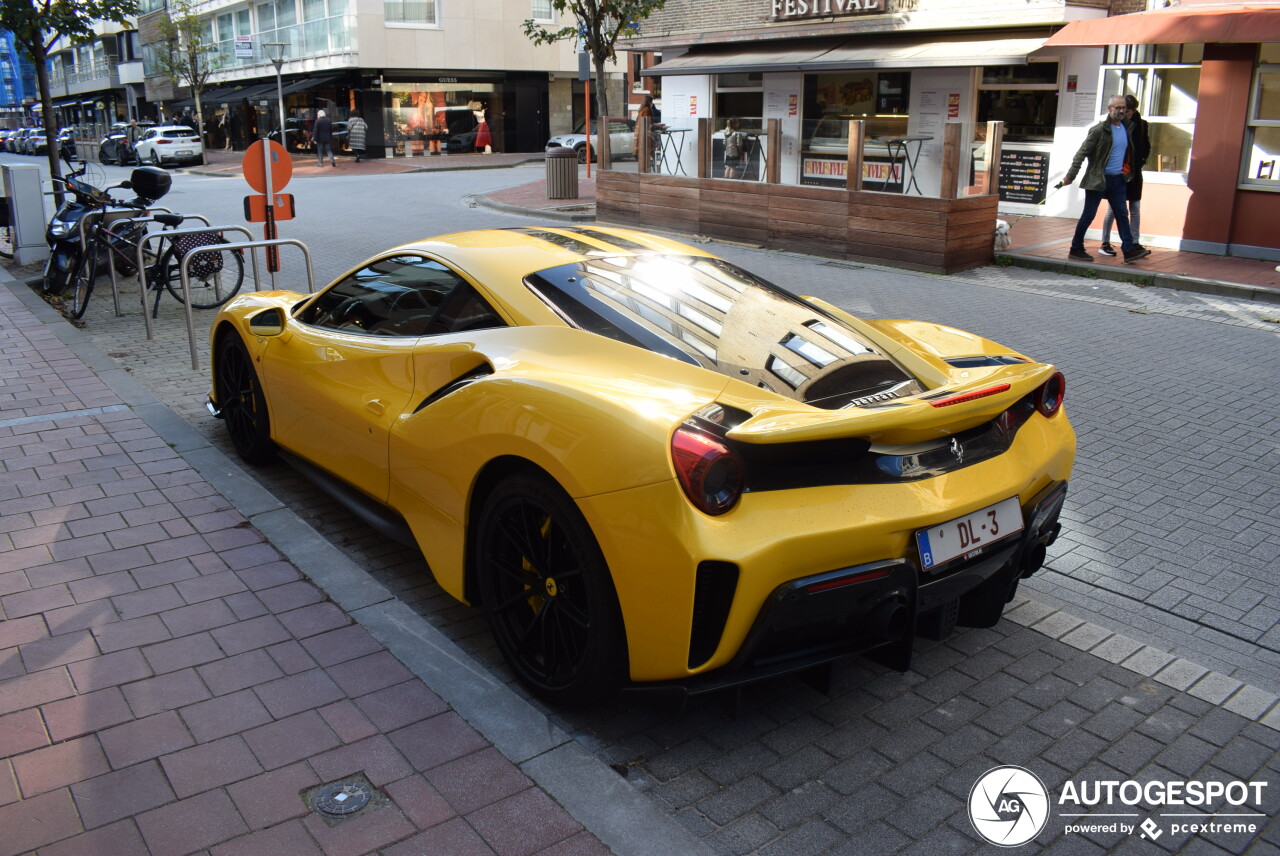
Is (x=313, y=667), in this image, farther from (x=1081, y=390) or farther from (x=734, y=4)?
(x=734, y=4)

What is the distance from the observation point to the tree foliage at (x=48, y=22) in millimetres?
13445

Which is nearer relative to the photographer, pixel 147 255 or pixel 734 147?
pixel 147 255

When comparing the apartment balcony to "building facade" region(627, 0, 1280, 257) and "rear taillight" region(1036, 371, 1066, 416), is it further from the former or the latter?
Result: "rear taillight" region(1036, 371, 1066, 416)

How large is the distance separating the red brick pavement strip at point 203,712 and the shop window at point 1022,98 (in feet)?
49.3

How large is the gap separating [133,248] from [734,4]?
15182mm

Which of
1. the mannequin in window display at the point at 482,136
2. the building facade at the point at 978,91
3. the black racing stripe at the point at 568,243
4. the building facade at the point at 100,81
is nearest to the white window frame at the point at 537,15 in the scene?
the mannequin in window display at the point at 482,136

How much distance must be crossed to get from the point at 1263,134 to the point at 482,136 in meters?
34.5

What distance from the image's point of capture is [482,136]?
140ft

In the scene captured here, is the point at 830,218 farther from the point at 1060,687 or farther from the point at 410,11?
the point at 410,11

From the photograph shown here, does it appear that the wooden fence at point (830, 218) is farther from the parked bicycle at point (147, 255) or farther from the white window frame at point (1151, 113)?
the parked bicycle at point (147, 255)

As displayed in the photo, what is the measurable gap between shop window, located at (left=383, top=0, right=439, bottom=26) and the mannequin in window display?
399 centimetres

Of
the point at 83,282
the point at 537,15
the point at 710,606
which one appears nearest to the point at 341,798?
the point at 710,606

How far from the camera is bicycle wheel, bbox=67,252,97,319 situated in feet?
32.4

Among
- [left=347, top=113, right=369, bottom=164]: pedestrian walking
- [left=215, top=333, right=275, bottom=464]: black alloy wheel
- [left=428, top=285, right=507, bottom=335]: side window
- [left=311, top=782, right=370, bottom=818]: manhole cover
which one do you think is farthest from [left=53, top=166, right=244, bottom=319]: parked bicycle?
[left=347, top=113, right=369, bottom=164]: pedestrian walking
